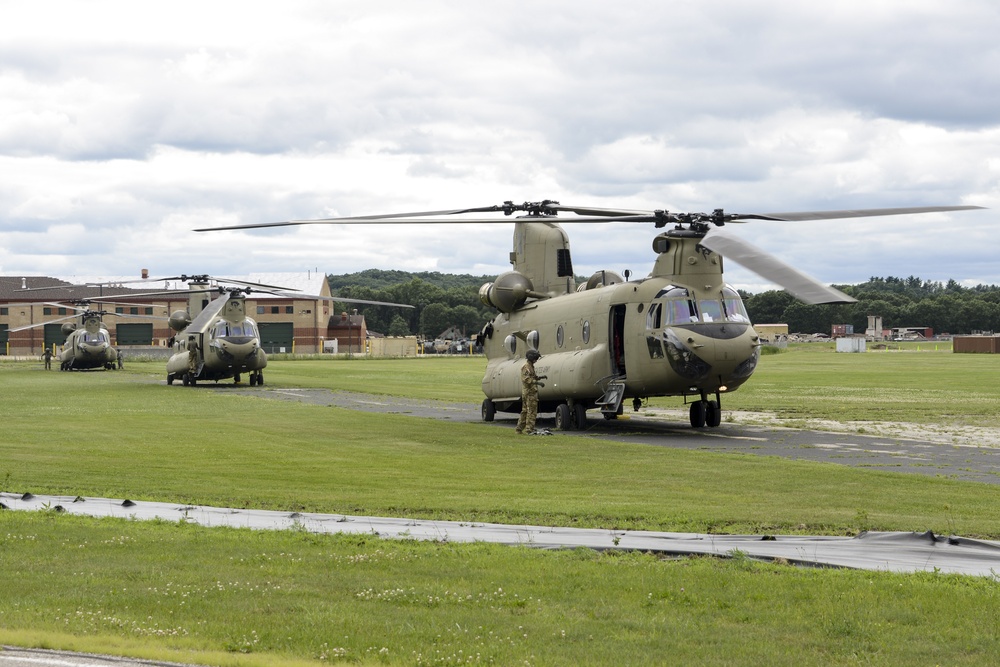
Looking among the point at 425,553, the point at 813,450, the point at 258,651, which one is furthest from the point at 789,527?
the point at 813,450

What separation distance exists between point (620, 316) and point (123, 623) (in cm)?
2096

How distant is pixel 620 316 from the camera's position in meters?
28.2

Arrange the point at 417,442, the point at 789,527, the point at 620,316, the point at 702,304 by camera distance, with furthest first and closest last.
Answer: the point at 620,316, the point at 702,304, the point at 417,442, the point at 789,527

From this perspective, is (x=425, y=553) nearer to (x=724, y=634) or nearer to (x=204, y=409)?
(x=724, y=634)

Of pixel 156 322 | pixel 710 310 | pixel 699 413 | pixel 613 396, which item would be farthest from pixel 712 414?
pixel 156 322

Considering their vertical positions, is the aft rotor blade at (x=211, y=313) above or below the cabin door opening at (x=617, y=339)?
above

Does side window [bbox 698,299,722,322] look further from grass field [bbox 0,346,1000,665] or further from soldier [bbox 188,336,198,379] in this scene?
soldier [bbox 188,336,198,379]

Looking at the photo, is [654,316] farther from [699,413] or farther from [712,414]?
[712,414]

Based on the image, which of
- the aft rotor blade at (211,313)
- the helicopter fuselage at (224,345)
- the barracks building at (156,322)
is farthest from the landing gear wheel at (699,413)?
the barracks building at (156,322)

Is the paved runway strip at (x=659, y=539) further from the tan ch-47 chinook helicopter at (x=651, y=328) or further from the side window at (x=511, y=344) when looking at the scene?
the side window at (x=511, y=344)

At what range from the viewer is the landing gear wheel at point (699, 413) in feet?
92.9

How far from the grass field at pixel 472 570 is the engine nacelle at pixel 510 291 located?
34.1 ft

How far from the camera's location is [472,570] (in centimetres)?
1001

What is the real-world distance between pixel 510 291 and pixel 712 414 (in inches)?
307
